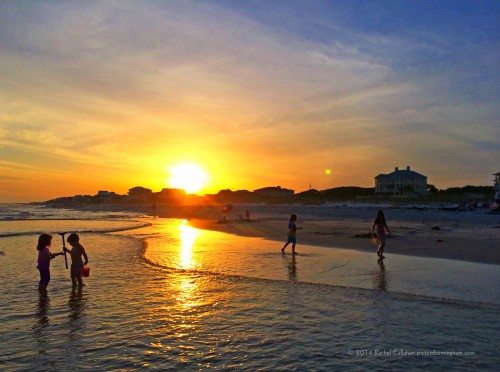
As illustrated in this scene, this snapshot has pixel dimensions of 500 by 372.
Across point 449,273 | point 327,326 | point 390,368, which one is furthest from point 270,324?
point 449,273

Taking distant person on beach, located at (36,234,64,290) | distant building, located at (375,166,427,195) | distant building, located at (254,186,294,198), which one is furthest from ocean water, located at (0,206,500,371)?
distant building, located at (254,186,294,198)

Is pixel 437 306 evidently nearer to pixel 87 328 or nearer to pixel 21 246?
pixel 87 328

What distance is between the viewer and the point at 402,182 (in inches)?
4936

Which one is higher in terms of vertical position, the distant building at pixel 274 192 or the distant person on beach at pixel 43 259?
the distant building at pixel 274 192

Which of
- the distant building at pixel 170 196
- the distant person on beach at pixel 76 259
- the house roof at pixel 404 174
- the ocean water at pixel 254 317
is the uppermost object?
the house roof at pixel 404 174

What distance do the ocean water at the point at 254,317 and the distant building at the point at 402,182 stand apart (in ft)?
372

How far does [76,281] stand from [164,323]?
501 centimetres

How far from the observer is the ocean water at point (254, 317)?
276 inches

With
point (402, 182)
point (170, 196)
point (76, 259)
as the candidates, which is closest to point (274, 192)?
point (170, 196)

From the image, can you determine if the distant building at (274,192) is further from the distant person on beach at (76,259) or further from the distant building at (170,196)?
the distant person on beach at (76,259)

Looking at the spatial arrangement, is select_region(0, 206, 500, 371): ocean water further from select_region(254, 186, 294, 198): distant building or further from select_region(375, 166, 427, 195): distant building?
select_region(254, 186, 294, 198): distant building

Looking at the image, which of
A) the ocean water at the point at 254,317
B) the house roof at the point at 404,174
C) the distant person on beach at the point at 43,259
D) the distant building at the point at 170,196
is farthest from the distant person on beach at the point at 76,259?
the distant building at the point at 170,196

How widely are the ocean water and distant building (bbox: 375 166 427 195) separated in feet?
372

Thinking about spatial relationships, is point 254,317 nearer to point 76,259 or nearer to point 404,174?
point 76,259
